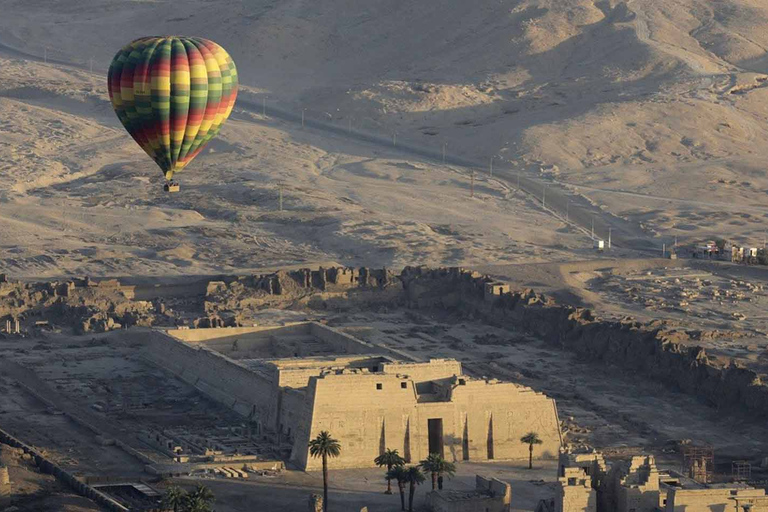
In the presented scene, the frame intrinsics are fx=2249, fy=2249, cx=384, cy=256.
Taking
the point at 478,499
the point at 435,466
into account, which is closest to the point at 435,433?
the point at 435,466

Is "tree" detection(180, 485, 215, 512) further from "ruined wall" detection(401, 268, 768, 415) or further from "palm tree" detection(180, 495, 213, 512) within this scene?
"ruined wall" detection(401, 268, 768, 415)

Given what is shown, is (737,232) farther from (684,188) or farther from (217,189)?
(217,189)

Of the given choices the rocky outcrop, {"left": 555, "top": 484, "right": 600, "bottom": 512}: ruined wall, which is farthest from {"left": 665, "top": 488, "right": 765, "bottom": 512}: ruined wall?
the rocky outcrop

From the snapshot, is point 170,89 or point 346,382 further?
point 170,89

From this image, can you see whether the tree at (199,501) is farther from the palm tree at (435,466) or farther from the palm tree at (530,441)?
the palm tree at (530,441)

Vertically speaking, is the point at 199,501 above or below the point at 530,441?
below

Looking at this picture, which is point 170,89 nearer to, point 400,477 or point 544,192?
point 400,477

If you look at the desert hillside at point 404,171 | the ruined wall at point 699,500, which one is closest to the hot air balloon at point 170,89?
the desert hillside at point 404,171
